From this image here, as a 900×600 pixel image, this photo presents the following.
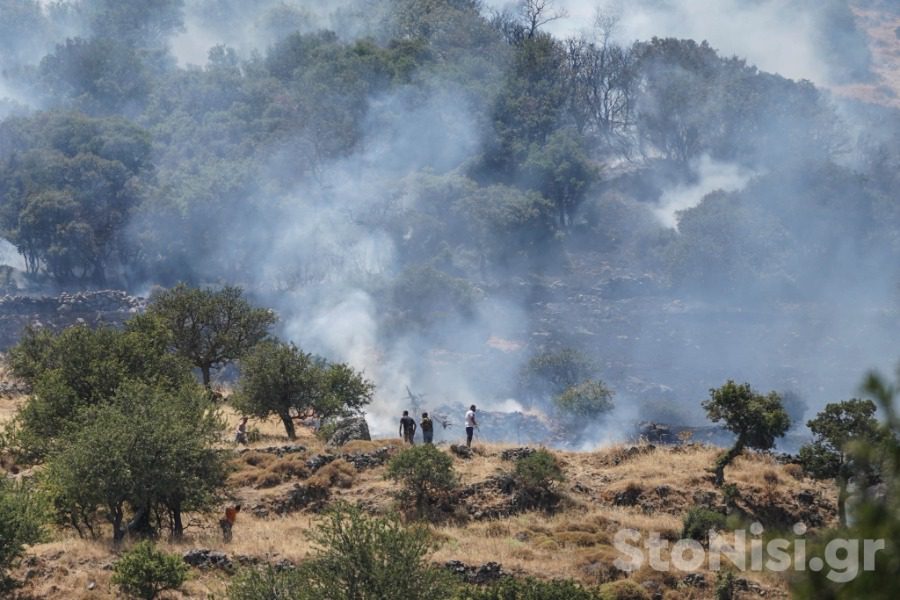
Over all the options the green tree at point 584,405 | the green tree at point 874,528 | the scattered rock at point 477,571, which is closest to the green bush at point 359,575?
the scattered rock at point 477,571

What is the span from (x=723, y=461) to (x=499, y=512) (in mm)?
6478

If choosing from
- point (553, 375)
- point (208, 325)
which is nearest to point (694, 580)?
point (208, 325)

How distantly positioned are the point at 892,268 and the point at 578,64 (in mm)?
33384

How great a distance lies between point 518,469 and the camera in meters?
31.0

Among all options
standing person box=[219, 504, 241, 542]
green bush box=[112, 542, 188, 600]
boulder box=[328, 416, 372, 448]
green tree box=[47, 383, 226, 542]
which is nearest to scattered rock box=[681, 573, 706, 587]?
standing person box=[219, 504, 241, 542]

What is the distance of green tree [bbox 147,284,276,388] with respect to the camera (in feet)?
155

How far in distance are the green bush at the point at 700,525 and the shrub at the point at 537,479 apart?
391 cm

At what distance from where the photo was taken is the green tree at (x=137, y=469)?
90.0 feet

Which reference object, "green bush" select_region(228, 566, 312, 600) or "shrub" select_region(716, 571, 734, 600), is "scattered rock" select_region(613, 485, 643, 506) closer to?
"shrub" select_region(716, 571, 734, 600)

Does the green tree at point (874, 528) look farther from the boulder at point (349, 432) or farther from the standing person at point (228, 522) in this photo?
the boulder at point (349, 432)

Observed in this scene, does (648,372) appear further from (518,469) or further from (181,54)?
(181,54)

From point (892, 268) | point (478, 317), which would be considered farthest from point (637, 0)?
point (478, 317)

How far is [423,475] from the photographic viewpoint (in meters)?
30.0

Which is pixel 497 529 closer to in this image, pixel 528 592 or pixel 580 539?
pixel 580 539
